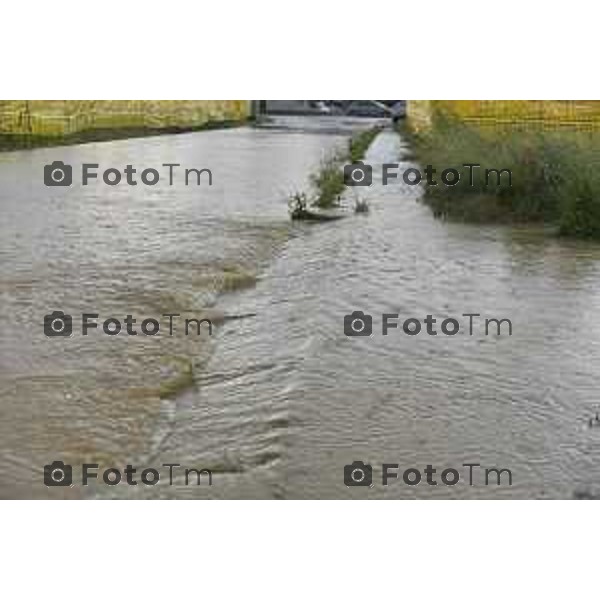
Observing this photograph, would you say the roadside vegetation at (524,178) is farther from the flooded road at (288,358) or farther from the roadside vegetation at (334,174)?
the roadside vegetation at (334,174)

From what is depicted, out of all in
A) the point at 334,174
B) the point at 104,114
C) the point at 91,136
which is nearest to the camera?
the point at 104,114

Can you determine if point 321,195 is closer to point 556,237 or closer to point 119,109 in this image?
point 556,237

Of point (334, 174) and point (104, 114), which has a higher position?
point (104, 114)

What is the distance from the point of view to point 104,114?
6.01 m

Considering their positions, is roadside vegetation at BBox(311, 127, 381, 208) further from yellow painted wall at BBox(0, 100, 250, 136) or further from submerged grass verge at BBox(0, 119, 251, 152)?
yellow painted wall at BBox(0, 100, 250, 136)

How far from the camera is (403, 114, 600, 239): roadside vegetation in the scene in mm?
10867

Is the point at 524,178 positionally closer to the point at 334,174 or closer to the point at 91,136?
the point at 334,174

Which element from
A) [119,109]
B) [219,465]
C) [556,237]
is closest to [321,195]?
[556,237]

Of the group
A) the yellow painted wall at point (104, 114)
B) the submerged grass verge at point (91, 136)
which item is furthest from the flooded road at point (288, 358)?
the yellow painted wall at point (104, 114)

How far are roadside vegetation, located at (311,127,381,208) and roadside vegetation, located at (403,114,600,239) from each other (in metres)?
1.27

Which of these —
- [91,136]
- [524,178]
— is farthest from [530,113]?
[524,178]

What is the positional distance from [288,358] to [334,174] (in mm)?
8733

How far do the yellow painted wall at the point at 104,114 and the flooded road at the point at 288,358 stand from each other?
1044 mm

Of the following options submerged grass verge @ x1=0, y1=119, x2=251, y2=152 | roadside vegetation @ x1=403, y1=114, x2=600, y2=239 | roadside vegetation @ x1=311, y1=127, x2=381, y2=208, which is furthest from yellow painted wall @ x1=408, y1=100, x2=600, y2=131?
roadside vegetation @ x1=311, y1=127, x2=381, y2=208
